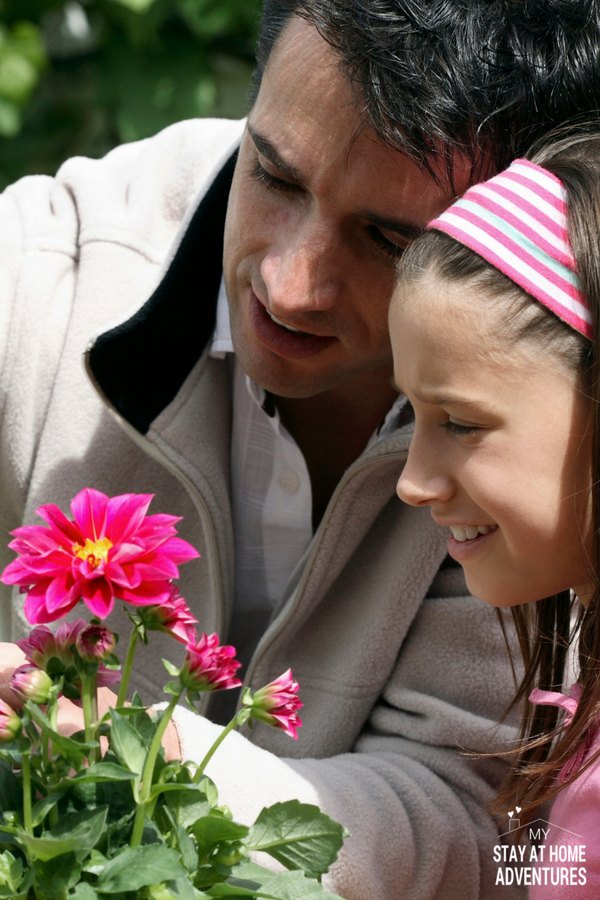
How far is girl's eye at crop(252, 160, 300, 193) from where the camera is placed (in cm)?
136

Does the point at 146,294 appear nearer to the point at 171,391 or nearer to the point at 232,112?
the point at 171,391

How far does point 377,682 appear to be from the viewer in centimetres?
156

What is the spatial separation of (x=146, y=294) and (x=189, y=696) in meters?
0.83

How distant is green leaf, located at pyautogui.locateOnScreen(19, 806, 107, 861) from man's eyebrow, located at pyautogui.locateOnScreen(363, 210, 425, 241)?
0.66m

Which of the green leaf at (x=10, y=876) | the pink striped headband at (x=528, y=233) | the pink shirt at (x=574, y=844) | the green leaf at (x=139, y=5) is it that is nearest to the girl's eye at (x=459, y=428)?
the pink striped headband at (x=528, y=233)

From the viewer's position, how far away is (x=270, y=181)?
54.2 inches

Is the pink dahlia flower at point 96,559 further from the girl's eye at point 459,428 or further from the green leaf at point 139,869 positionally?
the girl's eye at point 459,428

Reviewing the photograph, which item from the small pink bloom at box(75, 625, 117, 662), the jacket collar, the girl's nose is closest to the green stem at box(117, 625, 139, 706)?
the small pink bloom at box(75, 625, 117, 662)

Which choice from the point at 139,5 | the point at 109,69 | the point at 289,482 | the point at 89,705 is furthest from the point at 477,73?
the point at 109,69

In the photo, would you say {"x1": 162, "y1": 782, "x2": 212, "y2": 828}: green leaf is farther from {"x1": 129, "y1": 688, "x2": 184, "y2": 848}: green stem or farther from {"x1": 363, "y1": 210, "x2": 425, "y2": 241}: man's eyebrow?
{"x1": 363, "y1": 210, "x2": 425, "y2": 241}: man's eyebrow

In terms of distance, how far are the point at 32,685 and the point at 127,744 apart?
0.07 metres

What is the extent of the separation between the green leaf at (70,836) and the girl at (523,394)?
1.27ft

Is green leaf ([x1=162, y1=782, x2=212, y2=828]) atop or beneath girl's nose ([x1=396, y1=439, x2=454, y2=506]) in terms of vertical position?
beneath

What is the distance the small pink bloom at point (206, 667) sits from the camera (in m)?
0.88
